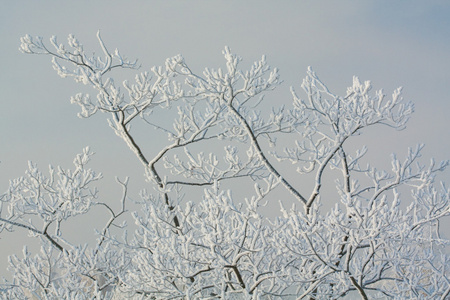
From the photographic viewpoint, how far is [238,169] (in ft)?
27.8

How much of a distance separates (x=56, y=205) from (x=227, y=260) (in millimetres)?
3594

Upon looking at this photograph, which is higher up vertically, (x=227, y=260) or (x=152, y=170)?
(x=152, y=170)

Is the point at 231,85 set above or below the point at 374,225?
above

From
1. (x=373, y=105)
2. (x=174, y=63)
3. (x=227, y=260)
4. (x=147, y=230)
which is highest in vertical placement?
(x=174, y=63)

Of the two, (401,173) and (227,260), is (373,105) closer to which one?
(401,173)

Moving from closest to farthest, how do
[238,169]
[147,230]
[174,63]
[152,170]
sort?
1. [147,230]
2. [174,63]
3. [152,170]
4. [238,169]

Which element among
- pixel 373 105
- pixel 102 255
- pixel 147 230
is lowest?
pixel 147 230

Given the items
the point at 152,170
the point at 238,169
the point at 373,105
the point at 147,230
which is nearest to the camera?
the point at 147,230

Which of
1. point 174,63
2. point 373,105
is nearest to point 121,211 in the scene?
point 174,63

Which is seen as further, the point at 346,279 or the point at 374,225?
the point at 346,279

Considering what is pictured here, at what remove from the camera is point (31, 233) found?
805 centimetres

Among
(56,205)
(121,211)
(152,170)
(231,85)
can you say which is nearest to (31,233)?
(56,205)

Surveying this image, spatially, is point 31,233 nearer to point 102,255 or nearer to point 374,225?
point 102,255

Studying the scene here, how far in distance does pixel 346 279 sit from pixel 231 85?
297cm
